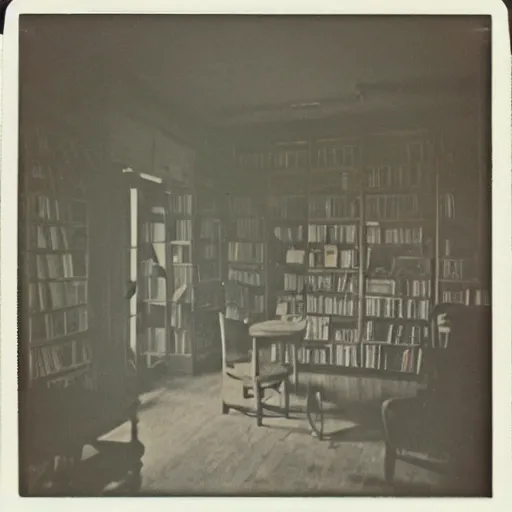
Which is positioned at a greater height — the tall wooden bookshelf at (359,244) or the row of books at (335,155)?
the row of books at (335,155)

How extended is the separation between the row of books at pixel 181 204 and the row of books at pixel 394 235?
1.60 feet

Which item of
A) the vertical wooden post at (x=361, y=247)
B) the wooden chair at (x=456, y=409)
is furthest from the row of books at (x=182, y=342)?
the wooden chair at (x=456, y=409)

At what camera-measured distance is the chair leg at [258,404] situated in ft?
4.60

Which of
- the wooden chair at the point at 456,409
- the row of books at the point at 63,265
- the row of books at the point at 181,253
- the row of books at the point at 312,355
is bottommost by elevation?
the wooden chair at the point at 456,409

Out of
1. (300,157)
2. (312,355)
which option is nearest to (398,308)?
(312,355)

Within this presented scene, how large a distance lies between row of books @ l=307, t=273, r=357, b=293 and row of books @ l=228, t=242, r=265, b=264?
0.50ft

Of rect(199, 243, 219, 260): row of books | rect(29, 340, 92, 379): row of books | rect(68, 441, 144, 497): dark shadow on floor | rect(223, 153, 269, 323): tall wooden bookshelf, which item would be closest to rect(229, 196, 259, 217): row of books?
rect(223, 153, 269, 323): tall wooden bookshelf

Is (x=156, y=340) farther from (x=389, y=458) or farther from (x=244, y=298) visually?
(x=389, y=458)

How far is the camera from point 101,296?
1.42m

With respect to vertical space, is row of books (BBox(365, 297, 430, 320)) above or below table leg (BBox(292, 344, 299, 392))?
above

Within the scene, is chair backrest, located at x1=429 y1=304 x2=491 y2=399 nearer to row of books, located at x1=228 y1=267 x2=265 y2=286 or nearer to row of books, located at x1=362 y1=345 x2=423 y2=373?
row of books, located at x1=362 y1=345 x2=423 y2=373

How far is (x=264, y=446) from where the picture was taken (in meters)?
1.40

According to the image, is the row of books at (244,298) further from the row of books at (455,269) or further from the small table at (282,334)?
the row of books at (455,269)

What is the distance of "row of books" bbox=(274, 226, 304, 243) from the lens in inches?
55.6
